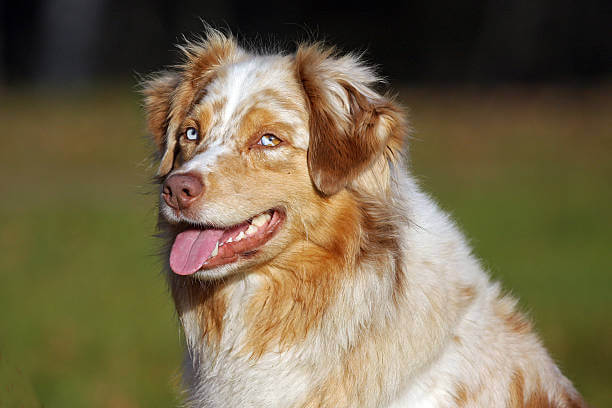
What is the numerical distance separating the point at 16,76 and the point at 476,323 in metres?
35.0

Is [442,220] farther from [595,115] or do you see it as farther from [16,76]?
[16,76]

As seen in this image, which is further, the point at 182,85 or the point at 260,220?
the point at 182,85

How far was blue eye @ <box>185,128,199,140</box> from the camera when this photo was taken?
516 cm

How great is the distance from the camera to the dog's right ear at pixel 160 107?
5469 millimetres

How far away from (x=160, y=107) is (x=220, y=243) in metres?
1.25

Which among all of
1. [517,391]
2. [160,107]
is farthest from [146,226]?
[517,391]

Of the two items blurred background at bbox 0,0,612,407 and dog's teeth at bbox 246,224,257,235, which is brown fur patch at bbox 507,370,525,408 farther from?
dog's teeth at bbox 246,224,257,235

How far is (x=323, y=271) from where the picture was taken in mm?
4879

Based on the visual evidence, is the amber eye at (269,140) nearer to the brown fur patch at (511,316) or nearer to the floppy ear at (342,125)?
the floppy ear at (342,125)

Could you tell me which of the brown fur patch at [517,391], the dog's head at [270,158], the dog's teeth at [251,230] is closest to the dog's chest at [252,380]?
the dog's head at [270,158]

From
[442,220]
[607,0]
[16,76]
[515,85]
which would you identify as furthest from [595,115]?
[16,76]

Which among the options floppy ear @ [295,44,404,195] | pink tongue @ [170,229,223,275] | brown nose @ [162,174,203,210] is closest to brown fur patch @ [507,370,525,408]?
floppy ear @ [295,44,404,195]

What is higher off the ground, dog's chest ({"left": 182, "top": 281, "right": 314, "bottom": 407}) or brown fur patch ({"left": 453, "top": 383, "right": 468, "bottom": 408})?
brown fur patch ({"left": 453, "top": 383, "right": 468, "bottom": 408})

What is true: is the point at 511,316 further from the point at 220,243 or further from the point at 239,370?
the point at 220,243
